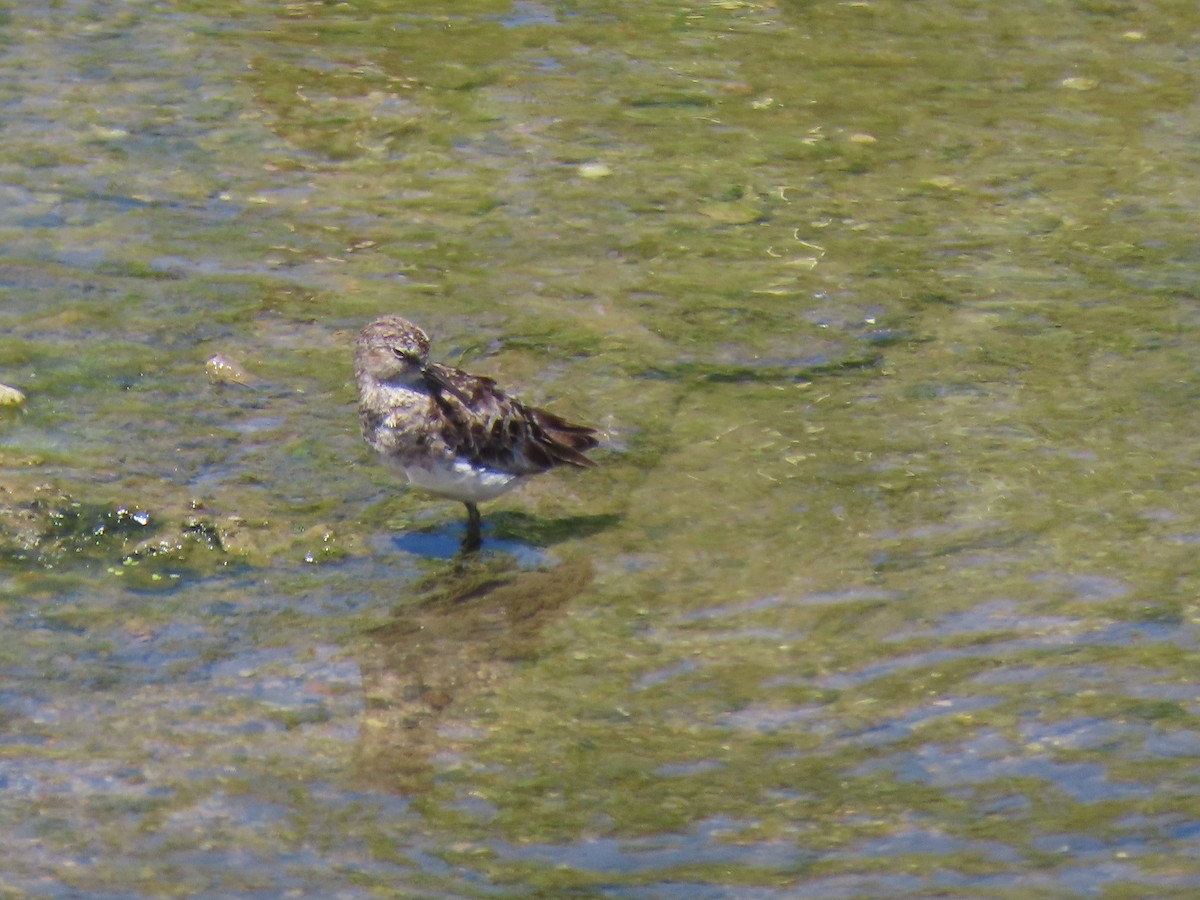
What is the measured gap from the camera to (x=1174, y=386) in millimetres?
8078

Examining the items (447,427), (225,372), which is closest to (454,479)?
(447,427)

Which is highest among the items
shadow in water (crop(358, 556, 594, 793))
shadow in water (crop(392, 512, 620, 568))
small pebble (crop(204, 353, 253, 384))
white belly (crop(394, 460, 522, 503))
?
white belly (crop(394, 460, 522, 503))

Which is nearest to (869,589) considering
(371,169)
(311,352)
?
(311,352)

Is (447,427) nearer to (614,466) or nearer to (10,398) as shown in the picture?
(614,466)

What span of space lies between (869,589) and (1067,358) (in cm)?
236

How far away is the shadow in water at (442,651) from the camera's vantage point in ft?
18.9

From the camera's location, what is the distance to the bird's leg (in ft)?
23.7

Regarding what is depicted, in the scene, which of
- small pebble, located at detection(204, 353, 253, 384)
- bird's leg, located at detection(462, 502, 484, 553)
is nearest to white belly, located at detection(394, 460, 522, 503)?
bird's leg, located at detection(462, 502, 484, 553)

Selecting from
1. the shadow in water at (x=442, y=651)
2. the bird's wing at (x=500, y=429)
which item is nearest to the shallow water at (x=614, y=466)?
the shadow in water at (x=442, y=651)

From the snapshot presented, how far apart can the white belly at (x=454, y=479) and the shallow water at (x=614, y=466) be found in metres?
0.25

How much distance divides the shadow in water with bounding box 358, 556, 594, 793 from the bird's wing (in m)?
0.42

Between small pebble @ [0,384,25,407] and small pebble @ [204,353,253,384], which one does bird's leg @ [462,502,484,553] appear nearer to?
small pebble @ [204,353,253,384]

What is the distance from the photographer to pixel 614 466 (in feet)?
25.3

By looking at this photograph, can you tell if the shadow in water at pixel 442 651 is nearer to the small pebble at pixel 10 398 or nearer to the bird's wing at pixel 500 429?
the bird's wing at pixel 500 429
